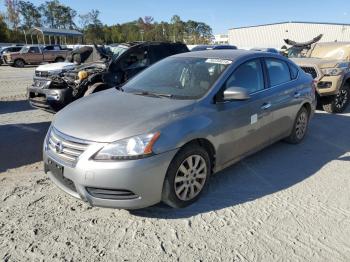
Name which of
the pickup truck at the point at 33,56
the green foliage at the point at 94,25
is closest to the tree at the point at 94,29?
the green foliage at the point at 94,25

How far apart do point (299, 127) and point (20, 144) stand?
15.6ft

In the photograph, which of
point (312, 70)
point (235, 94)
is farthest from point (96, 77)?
point (312, 70)

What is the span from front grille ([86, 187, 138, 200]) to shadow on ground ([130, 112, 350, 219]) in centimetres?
44

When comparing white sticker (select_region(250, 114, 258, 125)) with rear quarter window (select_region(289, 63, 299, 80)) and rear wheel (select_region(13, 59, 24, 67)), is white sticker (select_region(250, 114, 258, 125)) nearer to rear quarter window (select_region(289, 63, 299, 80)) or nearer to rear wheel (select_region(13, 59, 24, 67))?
rear quarter window (select_region(289, 63, 299, 80))

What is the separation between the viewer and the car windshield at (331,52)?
→ 9438 millimetres

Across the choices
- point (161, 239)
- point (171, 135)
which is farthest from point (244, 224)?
point (171, 135)

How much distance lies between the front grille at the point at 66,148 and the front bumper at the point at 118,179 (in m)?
0.06

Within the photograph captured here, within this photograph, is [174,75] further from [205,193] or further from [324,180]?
[324,180]

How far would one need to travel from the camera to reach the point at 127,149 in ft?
10.2

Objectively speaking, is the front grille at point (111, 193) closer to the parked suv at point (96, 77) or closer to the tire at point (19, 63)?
the parked suv at point (96, 77)

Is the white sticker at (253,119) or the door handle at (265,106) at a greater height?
the door handle at (265,106)

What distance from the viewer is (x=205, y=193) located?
400cm

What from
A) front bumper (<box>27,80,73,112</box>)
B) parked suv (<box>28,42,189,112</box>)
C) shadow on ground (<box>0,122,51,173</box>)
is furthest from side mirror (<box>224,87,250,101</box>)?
front bumper (<box>27,80,73,112</box>)

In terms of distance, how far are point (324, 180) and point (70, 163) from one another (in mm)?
3154
